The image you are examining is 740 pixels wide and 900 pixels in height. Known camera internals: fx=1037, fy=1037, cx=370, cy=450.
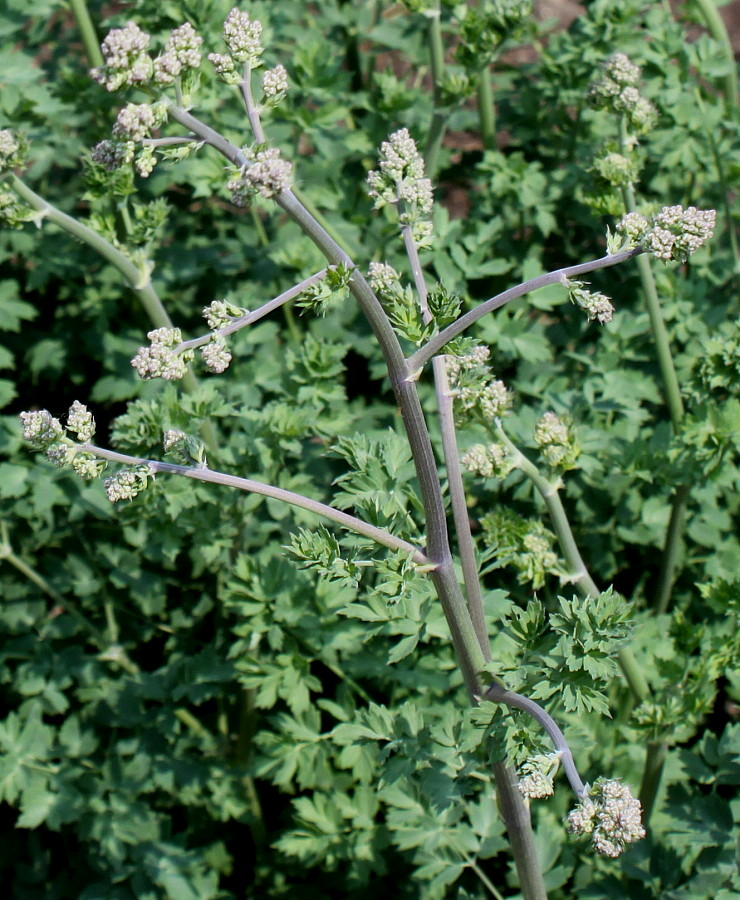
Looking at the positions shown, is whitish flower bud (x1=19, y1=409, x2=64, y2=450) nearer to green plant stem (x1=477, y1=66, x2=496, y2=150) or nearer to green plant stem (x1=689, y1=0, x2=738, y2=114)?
green plant stem (x1=477, y1=66, x2=496, y2=150)

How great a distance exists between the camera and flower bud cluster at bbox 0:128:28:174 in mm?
2652

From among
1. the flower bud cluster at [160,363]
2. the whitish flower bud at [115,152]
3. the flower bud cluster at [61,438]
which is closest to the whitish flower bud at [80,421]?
the flower bud cluster at [61,438]

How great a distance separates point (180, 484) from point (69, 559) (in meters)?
0.97

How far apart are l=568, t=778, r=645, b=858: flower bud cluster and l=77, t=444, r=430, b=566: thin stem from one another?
57cm

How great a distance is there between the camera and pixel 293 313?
410cm

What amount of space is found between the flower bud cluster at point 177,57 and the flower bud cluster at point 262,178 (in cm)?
19

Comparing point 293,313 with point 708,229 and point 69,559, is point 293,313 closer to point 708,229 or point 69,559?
point 69,559

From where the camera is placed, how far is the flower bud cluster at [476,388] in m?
2.37

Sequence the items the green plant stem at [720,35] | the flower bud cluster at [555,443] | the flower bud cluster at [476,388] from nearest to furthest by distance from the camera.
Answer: the flower bud cluster at [476,388], the flower bud cluster at [555,443], the green plant stem at [720,35]

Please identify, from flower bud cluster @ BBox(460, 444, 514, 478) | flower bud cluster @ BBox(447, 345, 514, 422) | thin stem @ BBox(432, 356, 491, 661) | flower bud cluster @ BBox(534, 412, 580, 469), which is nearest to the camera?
thin stem @ BBox(432, 356, 491, 661)

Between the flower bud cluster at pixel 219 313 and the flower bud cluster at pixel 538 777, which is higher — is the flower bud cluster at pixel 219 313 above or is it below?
above

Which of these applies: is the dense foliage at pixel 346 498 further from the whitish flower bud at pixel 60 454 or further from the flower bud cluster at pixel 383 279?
the whitish flower bud at pixel 60 454

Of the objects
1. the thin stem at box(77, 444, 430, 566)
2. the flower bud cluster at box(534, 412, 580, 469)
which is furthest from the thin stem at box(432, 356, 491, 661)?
the flower bud cluster at box(534, 412, 580, 469)

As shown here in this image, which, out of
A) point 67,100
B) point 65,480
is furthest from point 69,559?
point 67,100
